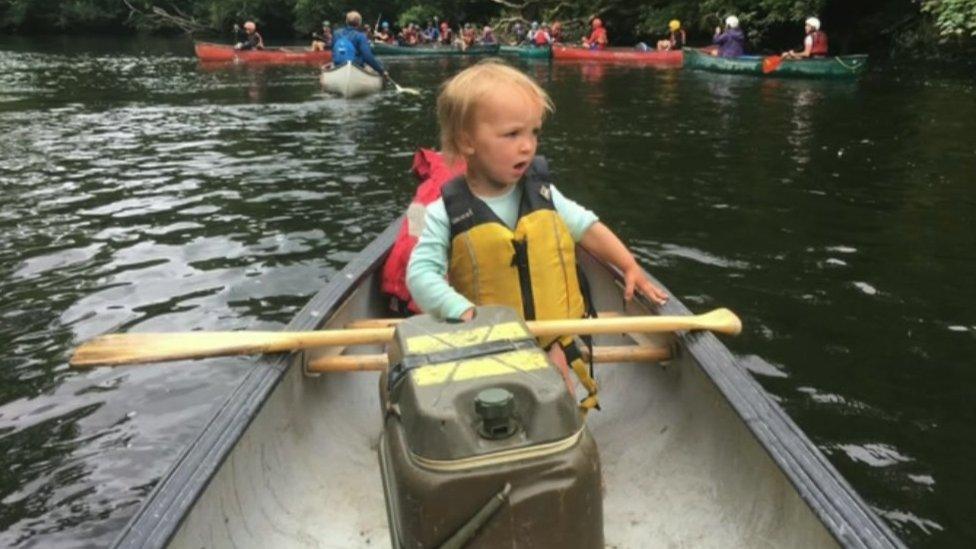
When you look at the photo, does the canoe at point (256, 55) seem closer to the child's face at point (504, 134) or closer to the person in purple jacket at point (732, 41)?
the person in purple jacket at point (732, 41)

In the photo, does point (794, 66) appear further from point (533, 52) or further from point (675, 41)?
point (533, 52)

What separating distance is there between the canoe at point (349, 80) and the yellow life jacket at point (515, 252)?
46.3 feet

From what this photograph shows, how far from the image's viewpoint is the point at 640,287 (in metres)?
3.47

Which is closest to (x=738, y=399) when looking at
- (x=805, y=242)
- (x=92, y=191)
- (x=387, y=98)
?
(x=805, y=242)

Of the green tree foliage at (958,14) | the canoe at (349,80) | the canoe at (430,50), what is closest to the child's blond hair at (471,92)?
the canoe at (349,80)

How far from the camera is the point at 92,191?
9.15 meters

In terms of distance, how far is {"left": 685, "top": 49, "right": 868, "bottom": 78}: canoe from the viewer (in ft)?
58.3

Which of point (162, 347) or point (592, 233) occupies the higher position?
point (592, 233)

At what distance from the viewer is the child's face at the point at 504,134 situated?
2.61 meters

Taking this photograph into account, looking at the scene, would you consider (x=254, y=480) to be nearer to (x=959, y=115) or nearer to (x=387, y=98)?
(x=959, y=115)

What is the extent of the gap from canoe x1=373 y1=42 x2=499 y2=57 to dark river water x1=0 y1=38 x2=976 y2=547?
44.5ft

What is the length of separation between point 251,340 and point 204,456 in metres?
0.76

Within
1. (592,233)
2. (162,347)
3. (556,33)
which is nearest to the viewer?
(592,233)

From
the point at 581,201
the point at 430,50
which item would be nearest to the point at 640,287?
the point at 581,201
